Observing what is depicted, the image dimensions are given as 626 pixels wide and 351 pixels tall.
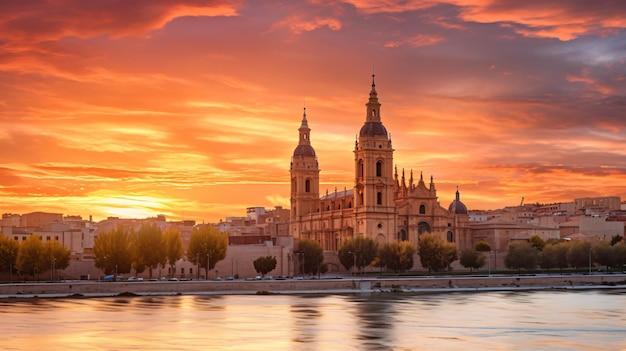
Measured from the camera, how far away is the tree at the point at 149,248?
9975 centimetres

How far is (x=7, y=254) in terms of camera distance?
9625 centimetres

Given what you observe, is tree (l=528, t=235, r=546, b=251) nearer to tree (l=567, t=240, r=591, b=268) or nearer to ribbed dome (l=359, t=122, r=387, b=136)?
tree (l=567, t=240, r=591, b=268)

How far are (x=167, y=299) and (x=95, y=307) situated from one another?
10.3 m

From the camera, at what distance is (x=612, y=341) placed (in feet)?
174

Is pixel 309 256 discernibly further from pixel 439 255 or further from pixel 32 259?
pixel 32 259

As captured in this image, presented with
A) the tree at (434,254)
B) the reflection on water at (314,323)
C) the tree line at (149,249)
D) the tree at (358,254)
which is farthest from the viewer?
the tree at (358,254)

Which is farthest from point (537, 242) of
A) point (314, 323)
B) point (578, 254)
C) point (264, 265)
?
point (314, 323)

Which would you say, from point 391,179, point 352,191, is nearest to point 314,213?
point 352,191

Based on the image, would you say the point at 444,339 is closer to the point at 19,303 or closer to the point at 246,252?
the point at 19,303

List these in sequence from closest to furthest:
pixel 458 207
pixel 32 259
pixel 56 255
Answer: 1. pixel 32 259
2. pixel 56 255
3. pixel 458 207

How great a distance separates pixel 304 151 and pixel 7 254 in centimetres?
6470

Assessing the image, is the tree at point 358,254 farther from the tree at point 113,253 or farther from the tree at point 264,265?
the tree at point 113,253

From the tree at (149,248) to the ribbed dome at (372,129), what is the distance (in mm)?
43427

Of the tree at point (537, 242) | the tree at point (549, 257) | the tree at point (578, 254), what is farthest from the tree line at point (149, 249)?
the tree at point (537, 242)
